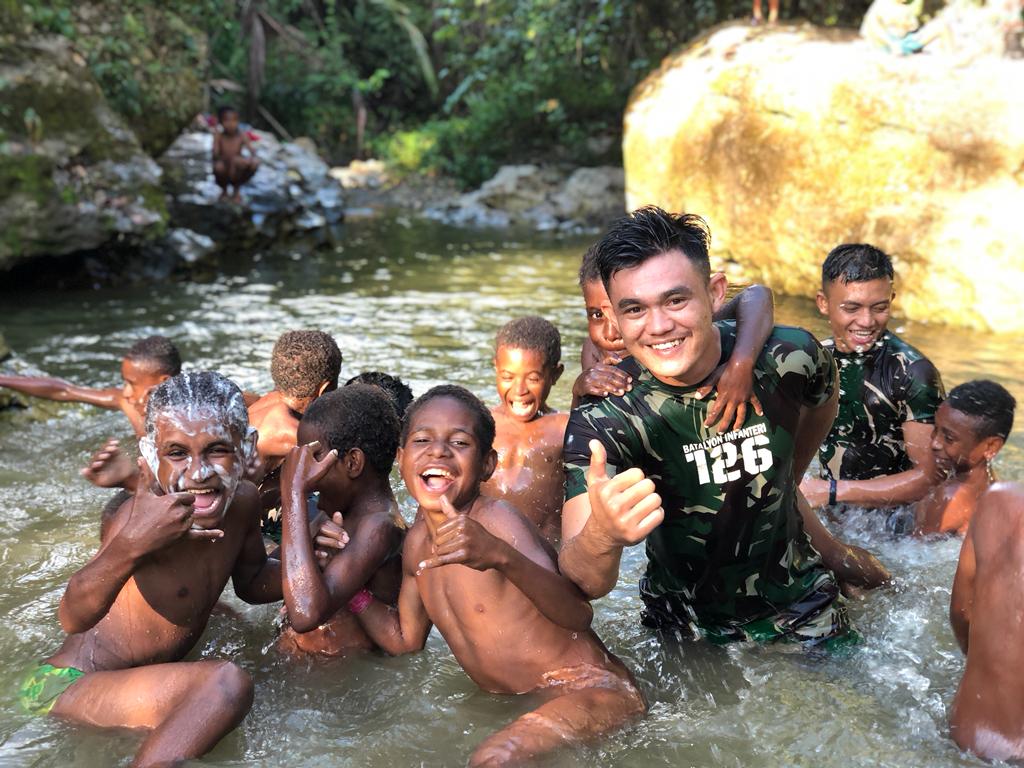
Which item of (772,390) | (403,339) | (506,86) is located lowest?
(403,339)

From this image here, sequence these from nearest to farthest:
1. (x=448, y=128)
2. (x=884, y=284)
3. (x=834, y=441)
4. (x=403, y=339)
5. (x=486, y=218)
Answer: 1. (x=884, y=284)
2. (x=834, y=441)
3. (x=403, y=339)
4. (x=486, y=218)
5. (x=448, y=128)

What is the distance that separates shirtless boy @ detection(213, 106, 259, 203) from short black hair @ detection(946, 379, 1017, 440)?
35.0ft

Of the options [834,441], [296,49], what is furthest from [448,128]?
[834,441]

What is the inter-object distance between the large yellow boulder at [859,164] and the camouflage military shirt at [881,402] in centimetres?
406

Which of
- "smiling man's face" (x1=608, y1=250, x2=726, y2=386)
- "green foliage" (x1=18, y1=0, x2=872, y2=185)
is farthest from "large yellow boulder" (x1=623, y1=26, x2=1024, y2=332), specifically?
"smiling man's face" (x1=608, y1=250, x2=726, y2=386)

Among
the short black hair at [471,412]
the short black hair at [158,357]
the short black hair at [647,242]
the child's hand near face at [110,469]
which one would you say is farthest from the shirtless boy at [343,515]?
the short black hair at [158,357]

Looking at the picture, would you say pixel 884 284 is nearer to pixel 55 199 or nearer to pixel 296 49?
pixel 55 199

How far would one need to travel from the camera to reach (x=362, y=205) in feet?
65.5

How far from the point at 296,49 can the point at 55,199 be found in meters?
13.8

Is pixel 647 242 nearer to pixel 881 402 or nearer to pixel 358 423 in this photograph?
pixel 358 423

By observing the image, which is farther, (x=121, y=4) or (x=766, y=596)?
(x=121, y=4)

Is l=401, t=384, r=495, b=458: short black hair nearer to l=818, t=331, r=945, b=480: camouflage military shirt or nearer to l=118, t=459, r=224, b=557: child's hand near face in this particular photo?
l=118, t=459, r=224, b=557: child's hand near face

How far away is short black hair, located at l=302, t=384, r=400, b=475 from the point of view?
384cm

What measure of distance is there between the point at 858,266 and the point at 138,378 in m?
3.49
